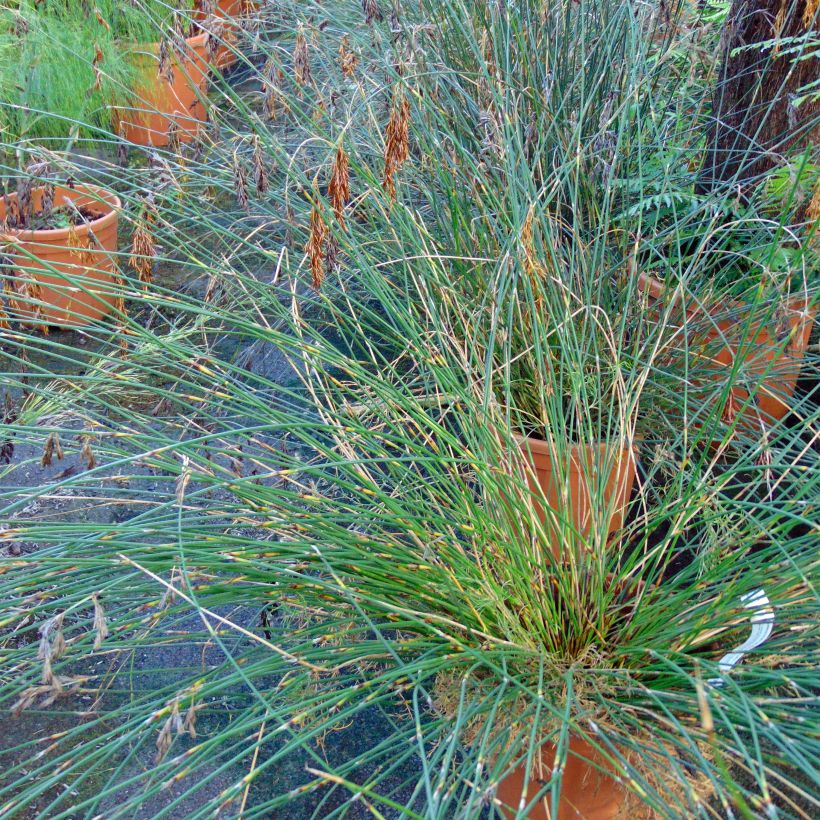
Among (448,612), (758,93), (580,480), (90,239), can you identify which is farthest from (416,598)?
(758,93)

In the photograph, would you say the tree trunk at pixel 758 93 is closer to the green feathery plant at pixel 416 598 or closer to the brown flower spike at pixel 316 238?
the green feathery plant at pixel 416 598

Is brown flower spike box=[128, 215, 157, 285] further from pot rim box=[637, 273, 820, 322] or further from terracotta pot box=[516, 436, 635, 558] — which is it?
pot rim box=[637, 273, 820, 322]

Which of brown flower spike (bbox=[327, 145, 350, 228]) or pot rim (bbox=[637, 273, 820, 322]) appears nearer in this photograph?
brown flower spike (bbox=[327, 145, 350, 228])

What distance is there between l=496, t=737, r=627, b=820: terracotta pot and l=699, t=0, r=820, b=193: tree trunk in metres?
1.40

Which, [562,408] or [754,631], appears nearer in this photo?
[754,631]

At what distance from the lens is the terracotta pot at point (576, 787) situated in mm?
1168

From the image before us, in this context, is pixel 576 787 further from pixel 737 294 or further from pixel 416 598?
pixel 737 294

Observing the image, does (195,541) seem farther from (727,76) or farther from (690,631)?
(727,76)

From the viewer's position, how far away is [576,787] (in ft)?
3.97

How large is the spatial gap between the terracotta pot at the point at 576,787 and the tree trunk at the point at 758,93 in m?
1.40

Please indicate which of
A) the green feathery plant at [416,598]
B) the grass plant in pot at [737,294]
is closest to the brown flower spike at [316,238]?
the green feathery plant at [416,598]

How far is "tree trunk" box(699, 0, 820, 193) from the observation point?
6.81 ft

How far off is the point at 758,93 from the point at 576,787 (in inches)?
70.4

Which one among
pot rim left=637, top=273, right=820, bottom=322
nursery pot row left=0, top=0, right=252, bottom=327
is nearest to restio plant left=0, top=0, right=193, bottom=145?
nursery pot row left=0, top=0, right=252, bottom=327
